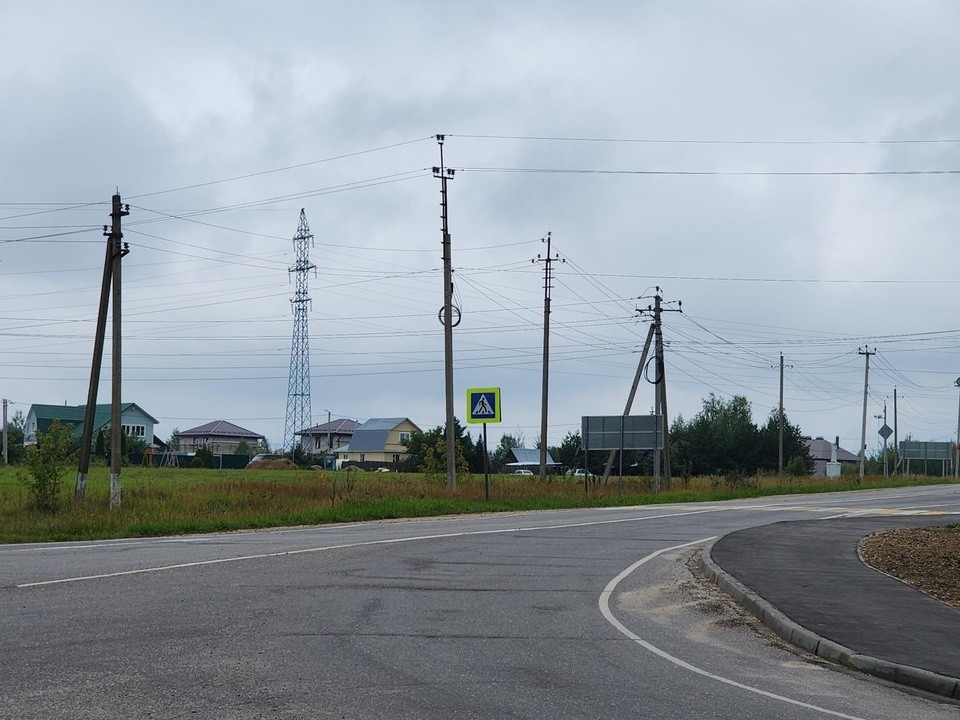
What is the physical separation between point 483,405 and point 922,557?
1586 centimetres

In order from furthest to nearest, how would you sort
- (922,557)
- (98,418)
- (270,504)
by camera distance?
(98,418)
(270,504)
(922,557)

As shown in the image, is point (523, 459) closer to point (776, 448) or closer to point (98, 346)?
point (776, 448)

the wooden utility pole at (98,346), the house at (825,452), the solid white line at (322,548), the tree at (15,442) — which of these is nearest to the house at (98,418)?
the tree at (15,442)

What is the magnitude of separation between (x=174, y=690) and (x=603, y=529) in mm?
16983

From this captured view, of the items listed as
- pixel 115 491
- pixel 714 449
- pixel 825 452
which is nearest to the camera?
pixel 115 491

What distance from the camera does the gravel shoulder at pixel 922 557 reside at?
13973 mm

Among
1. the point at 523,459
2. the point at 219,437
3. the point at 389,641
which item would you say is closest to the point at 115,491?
the point at 389,641

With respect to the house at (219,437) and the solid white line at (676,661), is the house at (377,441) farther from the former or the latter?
the solid white line at (676,661)

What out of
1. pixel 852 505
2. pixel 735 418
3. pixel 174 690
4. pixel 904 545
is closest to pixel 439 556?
pixel 904 545

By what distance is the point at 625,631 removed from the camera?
1039cm

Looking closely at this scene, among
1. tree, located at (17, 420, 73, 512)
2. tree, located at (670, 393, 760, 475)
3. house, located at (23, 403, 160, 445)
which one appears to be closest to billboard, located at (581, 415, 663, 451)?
tree, located at (17, 420, 73, 512)

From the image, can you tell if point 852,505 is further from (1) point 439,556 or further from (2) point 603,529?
(1) point 439,556

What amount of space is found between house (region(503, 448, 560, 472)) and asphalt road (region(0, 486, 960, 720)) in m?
107

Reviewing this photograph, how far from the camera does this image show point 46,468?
1022 inches
